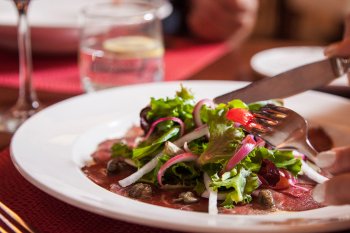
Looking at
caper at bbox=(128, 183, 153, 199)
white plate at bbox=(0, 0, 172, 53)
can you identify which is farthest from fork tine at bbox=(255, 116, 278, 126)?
white plate at bbox=(0, 0, 172, 53)

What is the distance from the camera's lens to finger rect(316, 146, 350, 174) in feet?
2.90

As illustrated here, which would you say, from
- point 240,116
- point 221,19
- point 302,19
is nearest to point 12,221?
point 240,116

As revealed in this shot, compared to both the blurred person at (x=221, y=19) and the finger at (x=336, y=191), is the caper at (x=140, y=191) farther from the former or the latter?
the blurred person at (x=221, y=19)

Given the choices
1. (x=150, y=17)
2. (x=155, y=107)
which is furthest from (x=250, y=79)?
(x=155, y=107)

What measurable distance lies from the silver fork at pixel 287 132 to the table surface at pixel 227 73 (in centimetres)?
59

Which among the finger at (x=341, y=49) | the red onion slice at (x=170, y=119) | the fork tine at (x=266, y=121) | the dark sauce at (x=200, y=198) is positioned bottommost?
the dark sauce at (x=200, y=198)

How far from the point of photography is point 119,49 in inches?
69.0

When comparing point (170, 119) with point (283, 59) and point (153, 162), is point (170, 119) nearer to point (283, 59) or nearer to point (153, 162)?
point (153, 162)

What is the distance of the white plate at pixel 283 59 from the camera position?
1.76m

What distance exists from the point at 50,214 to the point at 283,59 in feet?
3.84

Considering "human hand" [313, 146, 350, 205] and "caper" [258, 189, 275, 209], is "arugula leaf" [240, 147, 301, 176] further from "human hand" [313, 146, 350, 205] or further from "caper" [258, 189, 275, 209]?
"human hand" [313, 146, 350, 205]

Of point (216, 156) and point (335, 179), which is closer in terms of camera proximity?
point (335, 179)

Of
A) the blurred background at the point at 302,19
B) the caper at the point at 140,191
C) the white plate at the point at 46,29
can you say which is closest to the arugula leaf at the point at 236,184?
the caper at the point at 140,191

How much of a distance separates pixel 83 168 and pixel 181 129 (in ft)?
0.64
